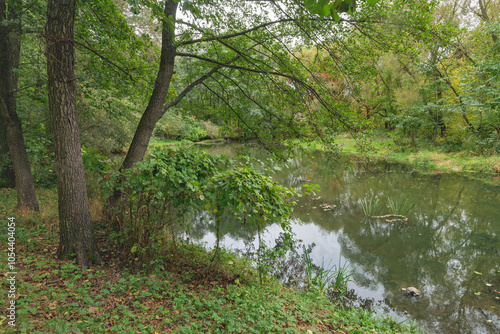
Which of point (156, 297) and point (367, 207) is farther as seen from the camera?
point (367, 207)

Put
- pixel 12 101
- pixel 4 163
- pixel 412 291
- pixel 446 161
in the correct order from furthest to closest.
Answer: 1. pixel 446 161
2. pixel 4 163
3. pixel 412 291
4. pixel 12 101

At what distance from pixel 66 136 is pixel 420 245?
8.32 m

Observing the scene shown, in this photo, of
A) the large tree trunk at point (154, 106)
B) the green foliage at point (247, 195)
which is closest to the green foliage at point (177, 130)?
the large tree trunk at point (154, 106)

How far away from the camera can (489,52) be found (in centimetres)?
1476

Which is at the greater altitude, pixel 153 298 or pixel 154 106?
pixel 154 106

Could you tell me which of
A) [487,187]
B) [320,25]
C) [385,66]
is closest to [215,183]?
[320,25]

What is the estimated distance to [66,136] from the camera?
10.7 feet

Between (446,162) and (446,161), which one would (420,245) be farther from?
(446,161)

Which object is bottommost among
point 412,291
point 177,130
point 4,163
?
point 412,291

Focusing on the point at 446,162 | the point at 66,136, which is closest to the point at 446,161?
the point at 446,162

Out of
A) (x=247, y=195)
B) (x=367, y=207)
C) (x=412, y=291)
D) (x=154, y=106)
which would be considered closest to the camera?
(x=247, y=195)

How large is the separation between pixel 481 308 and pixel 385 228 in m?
3.39

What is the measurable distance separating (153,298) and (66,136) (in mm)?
2282

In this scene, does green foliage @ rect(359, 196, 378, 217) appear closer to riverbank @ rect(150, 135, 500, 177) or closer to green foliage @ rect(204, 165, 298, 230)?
riverbank @ rect(150, 135, 500, 177)
